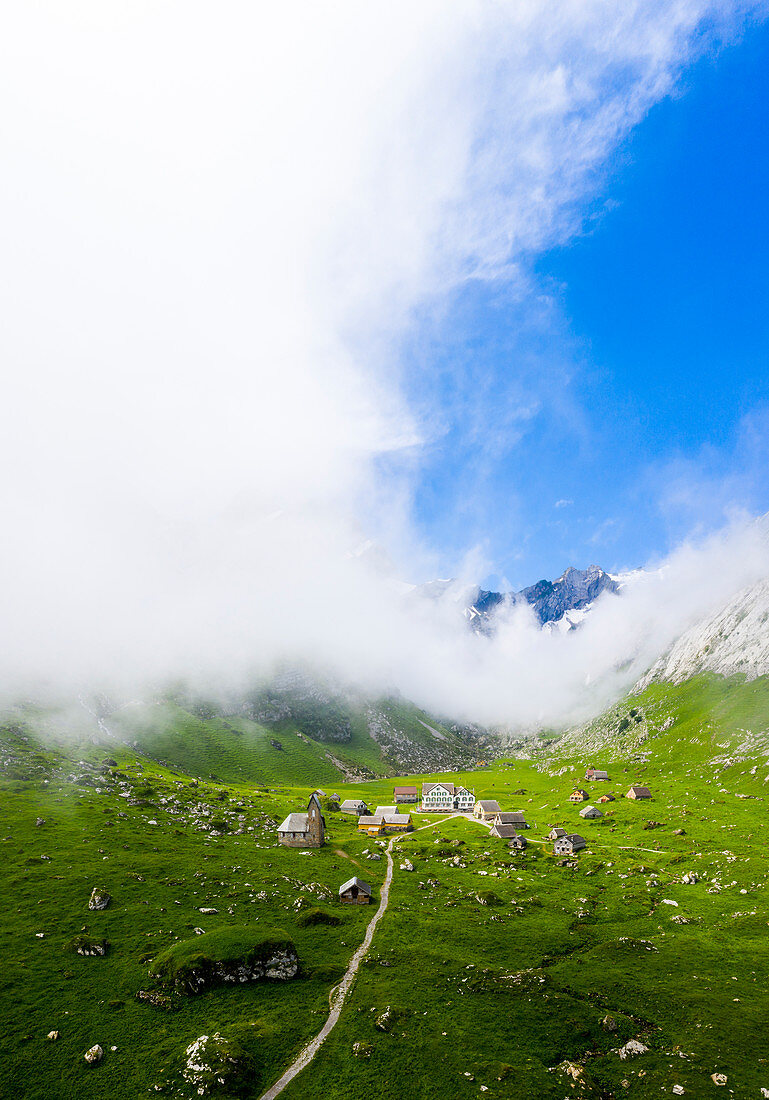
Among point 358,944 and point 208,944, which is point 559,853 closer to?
point 358,944

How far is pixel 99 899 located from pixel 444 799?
415ft

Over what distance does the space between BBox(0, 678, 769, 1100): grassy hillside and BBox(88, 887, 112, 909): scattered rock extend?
4.81 ft

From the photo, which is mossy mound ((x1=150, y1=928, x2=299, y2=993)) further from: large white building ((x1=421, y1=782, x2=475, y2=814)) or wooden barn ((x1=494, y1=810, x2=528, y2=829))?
large white building ((x1=421, y1=782, x2=475, y2=814))

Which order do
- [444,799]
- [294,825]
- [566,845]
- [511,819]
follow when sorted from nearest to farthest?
[566,845], [294,825], [511,819], [444,799]

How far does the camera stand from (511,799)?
579ft

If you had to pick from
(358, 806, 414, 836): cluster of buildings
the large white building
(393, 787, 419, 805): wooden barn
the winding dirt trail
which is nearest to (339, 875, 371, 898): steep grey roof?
the winding dirt trail

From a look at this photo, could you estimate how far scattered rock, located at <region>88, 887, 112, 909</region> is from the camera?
56250 mm

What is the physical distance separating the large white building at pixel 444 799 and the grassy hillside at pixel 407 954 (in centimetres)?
5875

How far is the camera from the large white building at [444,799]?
15975cm

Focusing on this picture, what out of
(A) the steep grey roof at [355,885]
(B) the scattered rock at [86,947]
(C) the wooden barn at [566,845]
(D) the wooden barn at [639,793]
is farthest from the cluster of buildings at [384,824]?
(B) the scattered rock at [86,947]

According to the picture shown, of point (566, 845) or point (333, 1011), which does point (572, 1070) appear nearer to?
point (333, 1011)

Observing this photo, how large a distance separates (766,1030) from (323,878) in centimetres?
5684

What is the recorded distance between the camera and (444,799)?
162 metres

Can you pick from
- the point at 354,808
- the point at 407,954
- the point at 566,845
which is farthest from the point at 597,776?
the point at 407,954
